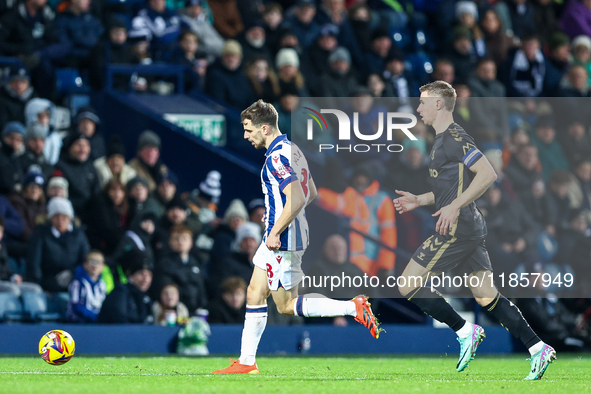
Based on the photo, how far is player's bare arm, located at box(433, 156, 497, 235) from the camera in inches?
325

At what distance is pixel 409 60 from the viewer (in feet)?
59.6

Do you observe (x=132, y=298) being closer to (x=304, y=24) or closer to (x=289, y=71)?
(x=289, y=71)

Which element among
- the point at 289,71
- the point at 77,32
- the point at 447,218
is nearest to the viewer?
the point at 447,218

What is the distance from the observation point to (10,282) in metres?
11.5

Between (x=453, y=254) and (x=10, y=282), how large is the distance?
538cm

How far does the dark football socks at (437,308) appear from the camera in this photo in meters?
8.38

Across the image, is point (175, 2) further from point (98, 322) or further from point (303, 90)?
point (98, 322)

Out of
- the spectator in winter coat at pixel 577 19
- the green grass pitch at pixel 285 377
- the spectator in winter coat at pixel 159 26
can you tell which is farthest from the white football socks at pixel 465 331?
the spectator in winter coat at pixel 577 19

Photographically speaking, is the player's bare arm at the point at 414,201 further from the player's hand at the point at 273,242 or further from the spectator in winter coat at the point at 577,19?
the spectator in winter coat at the point at 577,19

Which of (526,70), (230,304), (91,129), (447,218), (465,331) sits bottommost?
(465,331)

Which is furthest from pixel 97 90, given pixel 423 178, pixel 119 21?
pixel 423 178

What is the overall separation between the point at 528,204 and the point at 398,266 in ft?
7.26

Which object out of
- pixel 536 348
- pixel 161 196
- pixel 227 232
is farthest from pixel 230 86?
pixel 536 348

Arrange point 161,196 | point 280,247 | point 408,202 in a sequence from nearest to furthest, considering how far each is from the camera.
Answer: point 280,247 → point 408,202 → point 161,196
